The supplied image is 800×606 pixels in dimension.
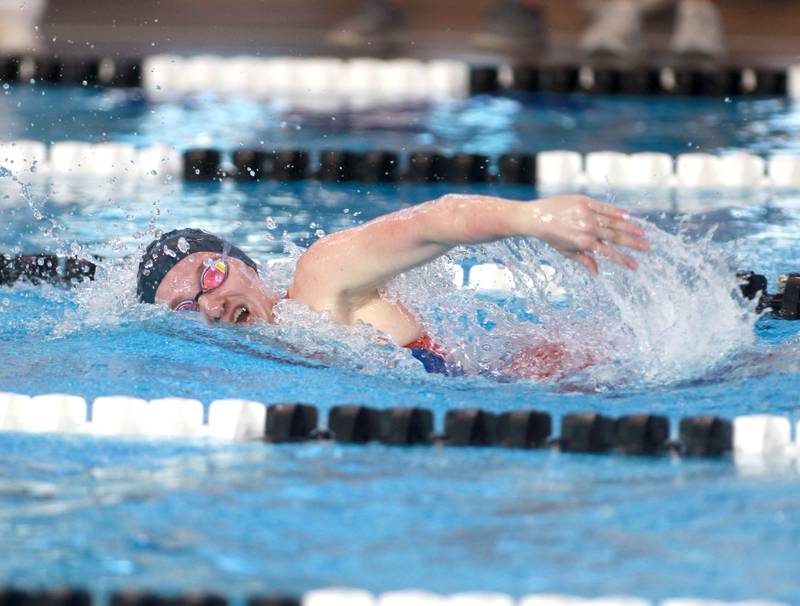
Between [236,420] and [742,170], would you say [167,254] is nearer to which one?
[236,420]

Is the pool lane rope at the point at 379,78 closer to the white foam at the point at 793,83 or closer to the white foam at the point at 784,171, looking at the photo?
the white foam at the point at 793,83

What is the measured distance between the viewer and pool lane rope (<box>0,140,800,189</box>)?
5.69 metres

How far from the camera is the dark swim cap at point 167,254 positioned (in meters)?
3.52

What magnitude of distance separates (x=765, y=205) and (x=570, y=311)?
6.37 feet

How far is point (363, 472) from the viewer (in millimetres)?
2707

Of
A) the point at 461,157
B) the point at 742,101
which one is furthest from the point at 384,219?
the point at 742,101

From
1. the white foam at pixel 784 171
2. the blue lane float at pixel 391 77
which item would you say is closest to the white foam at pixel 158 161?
the blue lane float at pixel 391 77

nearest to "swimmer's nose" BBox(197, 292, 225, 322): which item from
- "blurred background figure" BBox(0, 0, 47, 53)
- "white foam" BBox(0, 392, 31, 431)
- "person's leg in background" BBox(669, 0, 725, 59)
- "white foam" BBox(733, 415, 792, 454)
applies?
"white foam" BBox(0, 392, 31, 431)

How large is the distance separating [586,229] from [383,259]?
623 millimetres

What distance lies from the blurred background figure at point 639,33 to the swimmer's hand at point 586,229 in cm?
549

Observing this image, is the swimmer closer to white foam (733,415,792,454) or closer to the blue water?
the blue water

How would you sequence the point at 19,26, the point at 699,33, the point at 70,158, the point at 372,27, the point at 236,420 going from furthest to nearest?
1. the point at 372,27
2. the point at 19,26
3. the point at 699,33
4. the point at 70,158
5. the point at 236,420

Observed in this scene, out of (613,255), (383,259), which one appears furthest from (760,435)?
(383,259)

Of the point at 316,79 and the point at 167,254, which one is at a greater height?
the point at 316,79
